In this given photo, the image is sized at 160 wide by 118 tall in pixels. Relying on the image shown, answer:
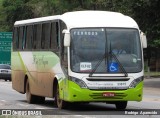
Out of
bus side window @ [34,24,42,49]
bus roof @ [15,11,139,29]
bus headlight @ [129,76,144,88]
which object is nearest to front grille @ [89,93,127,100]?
bus headlight @ [129,76,144,88]

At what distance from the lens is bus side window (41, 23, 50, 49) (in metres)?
20.2

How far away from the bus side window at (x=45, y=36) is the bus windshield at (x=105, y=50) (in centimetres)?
245

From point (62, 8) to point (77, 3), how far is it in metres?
1.54

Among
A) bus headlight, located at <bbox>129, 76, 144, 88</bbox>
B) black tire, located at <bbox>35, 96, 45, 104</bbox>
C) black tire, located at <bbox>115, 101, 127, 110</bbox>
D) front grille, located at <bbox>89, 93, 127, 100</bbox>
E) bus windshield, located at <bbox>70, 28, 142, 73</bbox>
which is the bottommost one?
black tire, located at <bbox>35, 96, 45, 104</bbox>

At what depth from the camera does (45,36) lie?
67.4 feet

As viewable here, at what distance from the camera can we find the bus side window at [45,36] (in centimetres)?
2024

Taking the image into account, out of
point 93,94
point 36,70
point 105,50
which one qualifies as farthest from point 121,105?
point 36,70

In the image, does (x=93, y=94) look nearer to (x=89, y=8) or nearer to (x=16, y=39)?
(x=16, y=39)

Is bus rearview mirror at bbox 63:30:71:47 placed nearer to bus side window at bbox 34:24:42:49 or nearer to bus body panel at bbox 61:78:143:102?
bus body panel at bbox 61:78:143:102

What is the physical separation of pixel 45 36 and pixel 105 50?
3398 mm

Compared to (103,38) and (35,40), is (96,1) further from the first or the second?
(103,38)

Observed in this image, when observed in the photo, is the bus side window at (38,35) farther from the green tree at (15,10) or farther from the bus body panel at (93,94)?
the green tree at (15,10)

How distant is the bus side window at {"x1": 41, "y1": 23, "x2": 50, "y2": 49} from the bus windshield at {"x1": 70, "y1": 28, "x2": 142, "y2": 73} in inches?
96.5

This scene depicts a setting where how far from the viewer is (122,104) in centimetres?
1906
